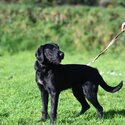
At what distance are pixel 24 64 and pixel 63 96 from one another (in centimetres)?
551

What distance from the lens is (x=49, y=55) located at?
689cm

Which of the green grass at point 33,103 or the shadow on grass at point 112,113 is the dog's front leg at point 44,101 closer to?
the green grass at point 33,103

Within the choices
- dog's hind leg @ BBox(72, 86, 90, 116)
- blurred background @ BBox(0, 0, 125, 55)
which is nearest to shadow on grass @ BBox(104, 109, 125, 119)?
dog's hind leg @ BBox(72, 86, 90, 116)

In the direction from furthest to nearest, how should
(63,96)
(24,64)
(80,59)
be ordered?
(80,59) → (24,64) → (63,96)

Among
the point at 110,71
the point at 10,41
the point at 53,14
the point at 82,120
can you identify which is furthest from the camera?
the point at 53,14

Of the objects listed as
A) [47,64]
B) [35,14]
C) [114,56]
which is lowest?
[114,56]

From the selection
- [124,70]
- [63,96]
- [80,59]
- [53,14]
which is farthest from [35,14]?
[63,96]

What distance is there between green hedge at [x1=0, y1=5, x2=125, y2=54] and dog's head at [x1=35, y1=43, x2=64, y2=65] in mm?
10892

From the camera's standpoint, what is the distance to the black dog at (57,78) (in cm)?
691

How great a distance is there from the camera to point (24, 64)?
14594 mm

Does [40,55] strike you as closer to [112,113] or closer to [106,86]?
[106,86]

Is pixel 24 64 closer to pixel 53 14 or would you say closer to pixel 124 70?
pixel 124 70

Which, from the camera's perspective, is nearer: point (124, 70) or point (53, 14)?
point (124, 70)

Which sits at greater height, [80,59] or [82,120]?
[82,120]
